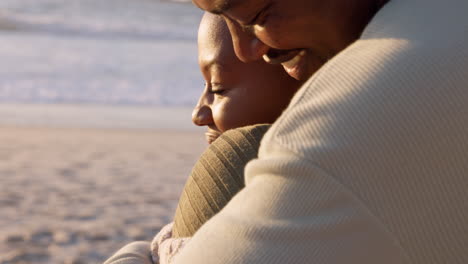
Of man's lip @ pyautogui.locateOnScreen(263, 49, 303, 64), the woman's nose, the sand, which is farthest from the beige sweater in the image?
the sand

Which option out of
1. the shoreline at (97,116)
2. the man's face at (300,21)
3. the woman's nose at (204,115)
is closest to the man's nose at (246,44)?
the man's face at (300,21)

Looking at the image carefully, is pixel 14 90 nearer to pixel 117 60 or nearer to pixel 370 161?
pixel 117 60

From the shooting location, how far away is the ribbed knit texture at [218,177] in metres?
1.61

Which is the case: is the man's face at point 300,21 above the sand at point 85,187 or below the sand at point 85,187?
above

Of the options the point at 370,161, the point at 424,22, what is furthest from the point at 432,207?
the point at 424,22

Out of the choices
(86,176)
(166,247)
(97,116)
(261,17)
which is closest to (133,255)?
(166,247)

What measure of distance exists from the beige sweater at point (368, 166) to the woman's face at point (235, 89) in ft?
3.67

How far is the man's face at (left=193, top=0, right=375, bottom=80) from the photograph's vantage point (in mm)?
1137

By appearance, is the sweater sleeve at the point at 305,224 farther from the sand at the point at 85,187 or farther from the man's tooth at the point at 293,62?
the sand at the point at 85,187

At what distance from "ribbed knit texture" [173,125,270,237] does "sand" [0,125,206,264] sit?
275cm

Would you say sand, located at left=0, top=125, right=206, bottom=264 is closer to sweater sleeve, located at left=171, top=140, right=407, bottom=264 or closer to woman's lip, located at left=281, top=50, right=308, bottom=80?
woman's lip, located at left=281, top=50, right=308, bottom=80

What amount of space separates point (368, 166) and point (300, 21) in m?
0.35

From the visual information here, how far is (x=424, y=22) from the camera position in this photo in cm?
94

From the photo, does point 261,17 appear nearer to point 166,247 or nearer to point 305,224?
point 305,224
